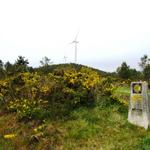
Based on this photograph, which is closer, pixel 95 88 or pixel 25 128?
pixel 25 128

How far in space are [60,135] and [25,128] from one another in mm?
1478

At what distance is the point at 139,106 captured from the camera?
12875 mm

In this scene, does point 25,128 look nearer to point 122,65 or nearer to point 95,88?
point 95,88

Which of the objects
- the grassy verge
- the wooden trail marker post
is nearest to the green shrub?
the grassy verge

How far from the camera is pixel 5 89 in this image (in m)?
16.6

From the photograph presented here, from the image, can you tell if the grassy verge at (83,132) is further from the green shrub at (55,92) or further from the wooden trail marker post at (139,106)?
→ the green shrub at (55,92)

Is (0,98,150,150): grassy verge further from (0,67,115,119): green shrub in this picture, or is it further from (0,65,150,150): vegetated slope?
(0,67,115,119): green shrub

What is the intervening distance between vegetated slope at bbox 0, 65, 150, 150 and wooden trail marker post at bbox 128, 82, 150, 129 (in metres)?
0.23

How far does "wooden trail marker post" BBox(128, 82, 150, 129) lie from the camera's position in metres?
12.7

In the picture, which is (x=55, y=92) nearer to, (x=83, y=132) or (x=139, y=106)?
(x=83, y=132)

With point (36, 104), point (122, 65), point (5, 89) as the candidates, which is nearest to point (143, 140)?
point (36, 104)

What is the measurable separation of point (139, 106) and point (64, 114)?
90.5 inches

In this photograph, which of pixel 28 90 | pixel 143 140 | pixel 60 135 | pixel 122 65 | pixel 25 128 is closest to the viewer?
pixel 143 140

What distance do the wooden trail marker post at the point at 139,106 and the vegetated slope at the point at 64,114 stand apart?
0.23 metres
